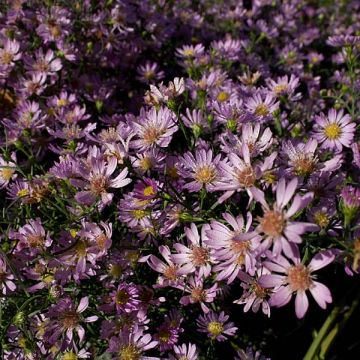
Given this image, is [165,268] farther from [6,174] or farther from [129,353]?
[6,174]

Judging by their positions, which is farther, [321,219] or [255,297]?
[255,297]

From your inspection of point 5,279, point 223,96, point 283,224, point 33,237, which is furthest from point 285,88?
point 5,279

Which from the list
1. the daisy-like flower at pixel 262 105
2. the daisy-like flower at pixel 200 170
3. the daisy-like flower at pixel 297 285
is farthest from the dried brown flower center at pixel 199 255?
the daisy-like flower at pixel 262 105

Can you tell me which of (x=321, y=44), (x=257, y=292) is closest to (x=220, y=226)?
(x=257, y=292)

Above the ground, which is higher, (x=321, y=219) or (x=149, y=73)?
(x=321, y=219)

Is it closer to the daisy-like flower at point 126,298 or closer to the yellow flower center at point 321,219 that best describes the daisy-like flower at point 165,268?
the daisy-like flower at point 126,298

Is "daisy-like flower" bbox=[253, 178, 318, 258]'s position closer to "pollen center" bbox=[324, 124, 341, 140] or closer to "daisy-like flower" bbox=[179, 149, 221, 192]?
"daisy-like flower" bbox=[179, 149, 221, 192]

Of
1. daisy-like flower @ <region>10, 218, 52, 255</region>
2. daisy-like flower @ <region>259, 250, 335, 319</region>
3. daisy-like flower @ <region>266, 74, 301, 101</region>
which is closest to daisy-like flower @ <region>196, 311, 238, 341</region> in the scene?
daisy-like flower @ <region>259, 250, 335, 319</region>
